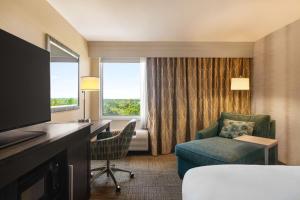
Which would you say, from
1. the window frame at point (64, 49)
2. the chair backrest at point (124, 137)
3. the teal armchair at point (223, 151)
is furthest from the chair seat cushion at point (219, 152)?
the window frame at point (64, 49)

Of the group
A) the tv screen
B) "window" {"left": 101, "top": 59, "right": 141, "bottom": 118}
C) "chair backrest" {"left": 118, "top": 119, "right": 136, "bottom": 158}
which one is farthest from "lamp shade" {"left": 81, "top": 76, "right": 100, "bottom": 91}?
the tv screen

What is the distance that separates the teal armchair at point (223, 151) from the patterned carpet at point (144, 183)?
300 millimetres

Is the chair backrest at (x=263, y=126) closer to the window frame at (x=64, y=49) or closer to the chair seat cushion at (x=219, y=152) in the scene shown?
the chair seat cushion at (x=219, y=152)

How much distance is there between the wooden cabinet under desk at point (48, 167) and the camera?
1.04 meters

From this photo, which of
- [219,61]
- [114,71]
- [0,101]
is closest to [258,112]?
[219,61]

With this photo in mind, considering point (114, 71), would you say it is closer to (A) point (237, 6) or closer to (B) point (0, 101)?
(A) point (237, 6)

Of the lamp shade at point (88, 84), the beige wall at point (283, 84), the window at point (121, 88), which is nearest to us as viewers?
the beige wall at point (283, 84)

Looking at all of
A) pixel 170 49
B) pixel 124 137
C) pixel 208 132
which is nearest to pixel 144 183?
pixel 124 137

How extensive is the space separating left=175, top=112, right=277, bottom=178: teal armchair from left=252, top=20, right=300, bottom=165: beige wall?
1.28 ft

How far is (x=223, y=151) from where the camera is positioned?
2645mm

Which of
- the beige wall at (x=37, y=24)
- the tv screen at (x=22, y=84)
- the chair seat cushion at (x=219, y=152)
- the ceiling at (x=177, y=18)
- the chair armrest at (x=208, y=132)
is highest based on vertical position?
the ceiling at (x=177, y=18)

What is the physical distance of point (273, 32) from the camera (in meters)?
3.69

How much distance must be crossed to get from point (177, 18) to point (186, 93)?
172 centimetres

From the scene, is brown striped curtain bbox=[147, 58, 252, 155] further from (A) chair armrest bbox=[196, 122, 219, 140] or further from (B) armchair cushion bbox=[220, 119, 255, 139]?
(B) armchair cushion bbox=[220, 119, 255, 139]
